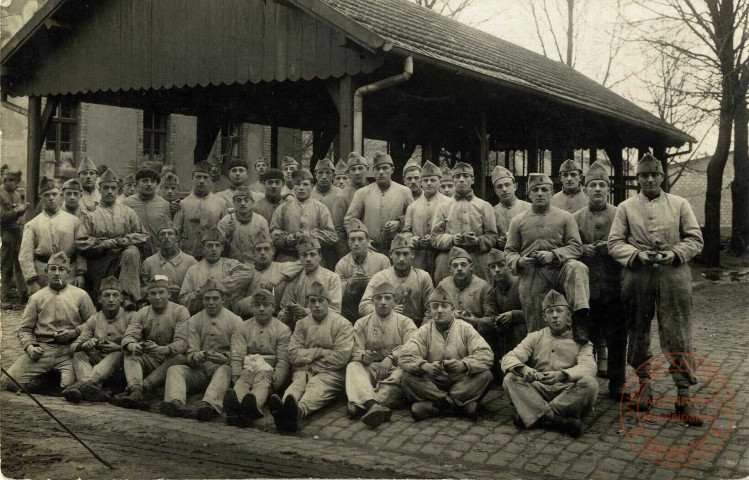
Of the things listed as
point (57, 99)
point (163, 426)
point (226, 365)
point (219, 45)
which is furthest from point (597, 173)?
point (57, 99)

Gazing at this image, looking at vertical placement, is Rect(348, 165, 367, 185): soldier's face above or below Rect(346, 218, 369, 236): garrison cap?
above

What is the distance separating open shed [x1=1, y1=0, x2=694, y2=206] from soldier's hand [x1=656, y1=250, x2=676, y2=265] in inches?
166

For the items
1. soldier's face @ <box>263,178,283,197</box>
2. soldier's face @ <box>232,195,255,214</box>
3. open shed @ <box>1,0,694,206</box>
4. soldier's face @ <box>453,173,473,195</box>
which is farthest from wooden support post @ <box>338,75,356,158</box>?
soldier's face @ <box>453,173,473,195</box>

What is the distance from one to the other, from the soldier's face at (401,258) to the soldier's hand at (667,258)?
239 centimetres

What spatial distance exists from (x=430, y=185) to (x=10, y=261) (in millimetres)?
7337

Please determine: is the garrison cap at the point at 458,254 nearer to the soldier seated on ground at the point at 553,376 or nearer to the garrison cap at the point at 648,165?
the soldier seated on ground at the point at 553,376

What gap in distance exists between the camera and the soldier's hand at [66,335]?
23.9ft

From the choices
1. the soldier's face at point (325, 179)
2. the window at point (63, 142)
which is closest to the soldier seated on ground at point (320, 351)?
the soldier's face at point (325, 179)

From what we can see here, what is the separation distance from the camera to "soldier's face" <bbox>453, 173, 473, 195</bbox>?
7.53 meters

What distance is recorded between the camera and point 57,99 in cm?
1237

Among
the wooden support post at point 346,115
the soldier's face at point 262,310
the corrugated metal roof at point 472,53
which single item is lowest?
the soldier's face at point 262,310

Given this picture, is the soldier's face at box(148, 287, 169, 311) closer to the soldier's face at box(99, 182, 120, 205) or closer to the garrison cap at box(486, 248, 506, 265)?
the soldier's face at box(99, 182, 120, 205)

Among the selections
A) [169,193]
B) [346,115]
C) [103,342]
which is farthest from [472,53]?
[103,342]

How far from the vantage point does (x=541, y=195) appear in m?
6.61
